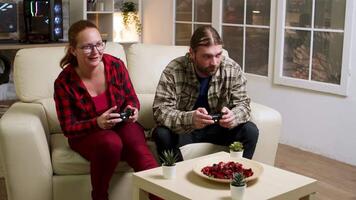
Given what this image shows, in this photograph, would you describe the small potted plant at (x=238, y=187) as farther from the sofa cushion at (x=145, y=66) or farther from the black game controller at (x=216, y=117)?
the sofa cushion at (x=145, y=66)

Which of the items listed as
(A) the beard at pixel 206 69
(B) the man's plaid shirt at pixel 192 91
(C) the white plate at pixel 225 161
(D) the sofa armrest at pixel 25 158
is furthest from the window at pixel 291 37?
(D) the sofa armrest at pixel 25 158

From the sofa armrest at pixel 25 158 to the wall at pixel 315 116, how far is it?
2.13 metres

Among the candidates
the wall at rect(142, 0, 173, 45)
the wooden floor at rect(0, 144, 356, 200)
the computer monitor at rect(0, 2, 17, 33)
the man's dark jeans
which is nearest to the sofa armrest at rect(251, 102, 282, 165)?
the man's dark jeans

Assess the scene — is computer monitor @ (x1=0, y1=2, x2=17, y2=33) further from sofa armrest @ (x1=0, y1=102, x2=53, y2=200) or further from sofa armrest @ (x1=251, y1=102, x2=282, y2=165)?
sofa armrest @ (x1=251, y1=102, x2=282, y2=165)

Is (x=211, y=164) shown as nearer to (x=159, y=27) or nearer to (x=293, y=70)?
(x=293, y=70)

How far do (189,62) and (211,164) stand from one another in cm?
68

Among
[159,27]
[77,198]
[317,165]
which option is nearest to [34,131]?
[77,198]

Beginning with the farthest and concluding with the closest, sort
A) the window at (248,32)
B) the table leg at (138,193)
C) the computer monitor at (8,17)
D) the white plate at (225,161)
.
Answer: the computer monitor at (8,17) < the window at (248,32) < the table leg at (138,193) < the white plate at (225,161)

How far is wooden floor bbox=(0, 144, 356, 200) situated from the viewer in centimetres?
291

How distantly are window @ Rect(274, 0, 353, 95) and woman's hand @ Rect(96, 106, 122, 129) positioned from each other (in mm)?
1868

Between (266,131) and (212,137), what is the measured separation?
285 millimetres

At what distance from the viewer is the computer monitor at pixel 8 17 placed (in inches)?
192

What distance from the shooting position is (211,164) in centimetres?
203

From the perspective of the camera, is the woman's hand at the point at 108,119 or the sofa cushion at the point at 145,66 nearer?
the woman's hand at the point at 108,119
